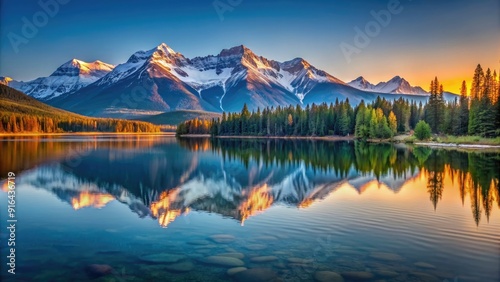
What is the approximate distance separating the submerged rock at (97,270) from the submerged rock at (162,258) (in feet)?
5.00

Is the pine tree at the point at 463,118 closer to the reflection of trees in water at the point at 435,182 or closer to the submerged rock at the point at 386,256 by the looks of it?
the reflection of trees in water at the point at 435,182

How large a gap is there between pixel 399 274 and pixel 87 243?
44.8 feet

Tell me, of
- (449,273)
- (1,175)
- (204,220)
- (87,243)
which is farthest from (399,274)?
(1,175)

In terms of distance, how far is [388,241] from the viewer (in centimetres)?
1853

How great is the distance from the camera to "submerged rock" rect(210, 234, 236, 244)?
18.6 m

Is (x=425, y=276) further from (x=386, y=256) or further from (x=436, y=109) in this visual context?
(x=436, y=109)

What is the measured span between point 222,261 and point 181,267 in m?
1.65

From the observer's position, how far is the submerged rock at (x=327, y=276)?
538 inches

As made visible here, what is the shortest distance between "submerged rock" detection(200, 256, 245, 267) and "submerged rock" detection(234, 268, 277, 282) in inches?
35.2

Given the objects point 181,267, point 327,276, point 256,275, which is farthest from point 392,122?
point 181,267

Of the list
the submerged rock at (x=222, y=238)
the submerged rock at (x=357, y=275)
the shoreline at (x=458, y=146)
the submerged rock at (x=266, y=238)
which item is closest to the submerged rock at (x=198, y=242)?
the submerged rock at (x=222, y=238)

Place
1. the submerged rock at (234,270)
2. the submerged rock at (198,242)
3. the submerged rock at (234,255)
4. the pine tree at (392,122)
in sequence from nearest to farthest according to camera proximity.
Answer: the submerged rock at (234,270) → the submerged rock at (234,255) → the submerged rock at (198,242) → the pine tree at (392,122)

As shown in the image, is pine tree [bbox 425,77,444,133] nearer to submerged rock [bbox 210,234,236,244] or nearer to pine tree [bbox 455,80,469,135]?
pine tree [bbox 455,80,469,135]

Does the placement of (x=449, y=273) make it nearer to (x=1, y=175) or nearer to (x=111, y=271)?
(x=111, y=271)
